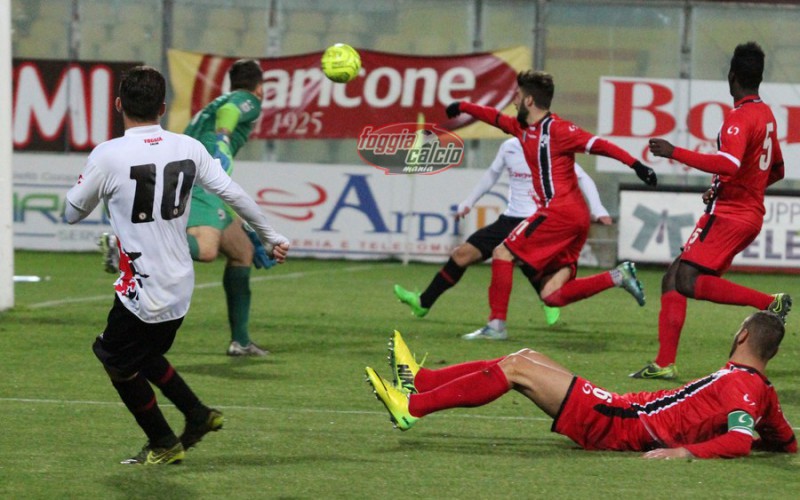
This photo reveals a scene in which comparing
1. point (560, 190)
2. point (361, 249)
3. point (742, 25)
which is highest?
point (742, 25)

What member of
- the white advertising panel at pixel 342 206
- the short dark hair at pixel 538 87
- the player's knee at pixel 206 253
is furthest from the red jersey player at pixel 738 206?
the white advertising panel at pixel 342 206

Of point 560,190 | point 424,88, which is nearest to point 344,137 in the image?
point 424,88

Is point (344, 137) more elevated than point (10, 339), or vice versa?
point (344, 137)

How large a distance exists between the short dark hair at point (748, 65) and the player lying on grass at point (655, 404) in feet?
8.25

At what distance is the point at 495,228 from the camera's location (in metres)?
11.9

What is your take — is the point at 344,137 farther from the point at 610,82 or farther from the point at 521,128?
the point at 521,128

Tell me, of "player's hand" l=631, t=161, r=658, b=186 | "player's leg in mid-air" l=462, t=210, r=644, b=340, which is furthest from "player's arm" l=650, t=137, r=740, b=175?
"player's leg in mid-air" l=462, t=210, r=644, b=340

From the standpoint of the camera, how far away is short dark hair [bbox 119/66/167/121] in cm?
573

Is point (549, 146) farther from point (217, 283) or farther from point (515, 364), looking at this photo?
point (217, 283)

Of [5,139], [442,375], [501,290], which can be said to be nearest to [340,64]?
[501,290]

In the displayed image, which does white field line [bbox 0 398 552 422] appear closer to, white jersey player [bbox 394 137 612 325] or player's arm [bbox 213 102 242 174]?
player's arm [bbox 213 102 242 174]

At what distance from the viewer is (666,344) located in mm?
8734

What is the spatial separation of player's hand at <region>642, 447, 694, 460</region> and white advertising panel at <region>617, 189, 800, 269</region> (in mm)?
12945

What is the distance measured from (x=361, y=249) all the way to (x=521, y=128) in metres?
9.27
